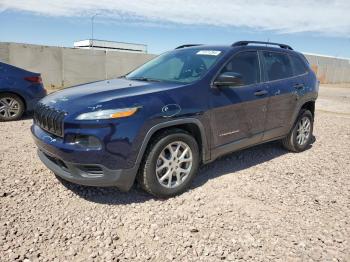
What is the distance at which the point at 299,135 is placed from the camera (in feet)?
19.8

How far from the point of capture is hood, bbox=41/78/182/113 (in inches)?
138

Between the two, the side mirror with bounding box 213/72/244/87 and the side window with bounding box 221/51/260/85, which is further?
the side window with bounding box 221/51/260/85

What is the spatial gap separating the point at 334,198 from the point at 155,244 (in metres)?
2.40

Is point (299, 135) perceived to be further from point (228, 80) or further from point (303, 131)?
point (228, 80)

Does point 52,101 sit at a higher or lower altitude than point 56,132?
higher

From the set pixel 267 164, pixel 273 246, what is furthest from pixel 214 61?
pixel 273 246

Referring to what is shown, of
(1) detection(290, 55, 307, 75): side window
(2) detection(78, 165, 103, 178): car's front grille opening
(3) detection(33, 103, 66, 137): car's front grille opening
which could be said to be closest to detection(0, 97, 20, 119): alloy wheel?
(3) detection(33, 103, 66, 137): car's front grille opening

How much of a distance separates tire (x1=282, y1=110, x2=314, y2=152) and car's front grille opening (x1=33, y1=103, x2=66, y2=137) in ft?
12.8

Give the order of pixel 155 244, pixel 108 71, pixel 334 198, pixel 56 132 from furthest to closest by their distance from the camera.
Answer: pixel 108 71, pixel 334 198, pixel 56 132, pixel 155 244

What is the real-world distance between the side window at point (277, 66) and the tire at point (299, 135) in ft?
2.84

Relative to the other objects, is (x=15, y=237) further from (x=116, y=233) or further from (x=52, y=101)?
(x=52, y=101)

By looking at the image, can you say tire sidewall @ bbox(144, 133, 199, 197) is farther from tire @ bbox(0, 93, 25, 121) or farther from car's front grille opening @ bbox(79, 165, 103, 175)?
tire @ bbox(0, 93, 25, 121)

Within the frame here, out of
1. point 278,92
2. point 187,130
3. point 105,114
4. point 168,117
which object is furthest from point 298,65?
point 105,114

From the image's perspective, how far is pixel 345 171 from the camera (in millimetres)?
5215
